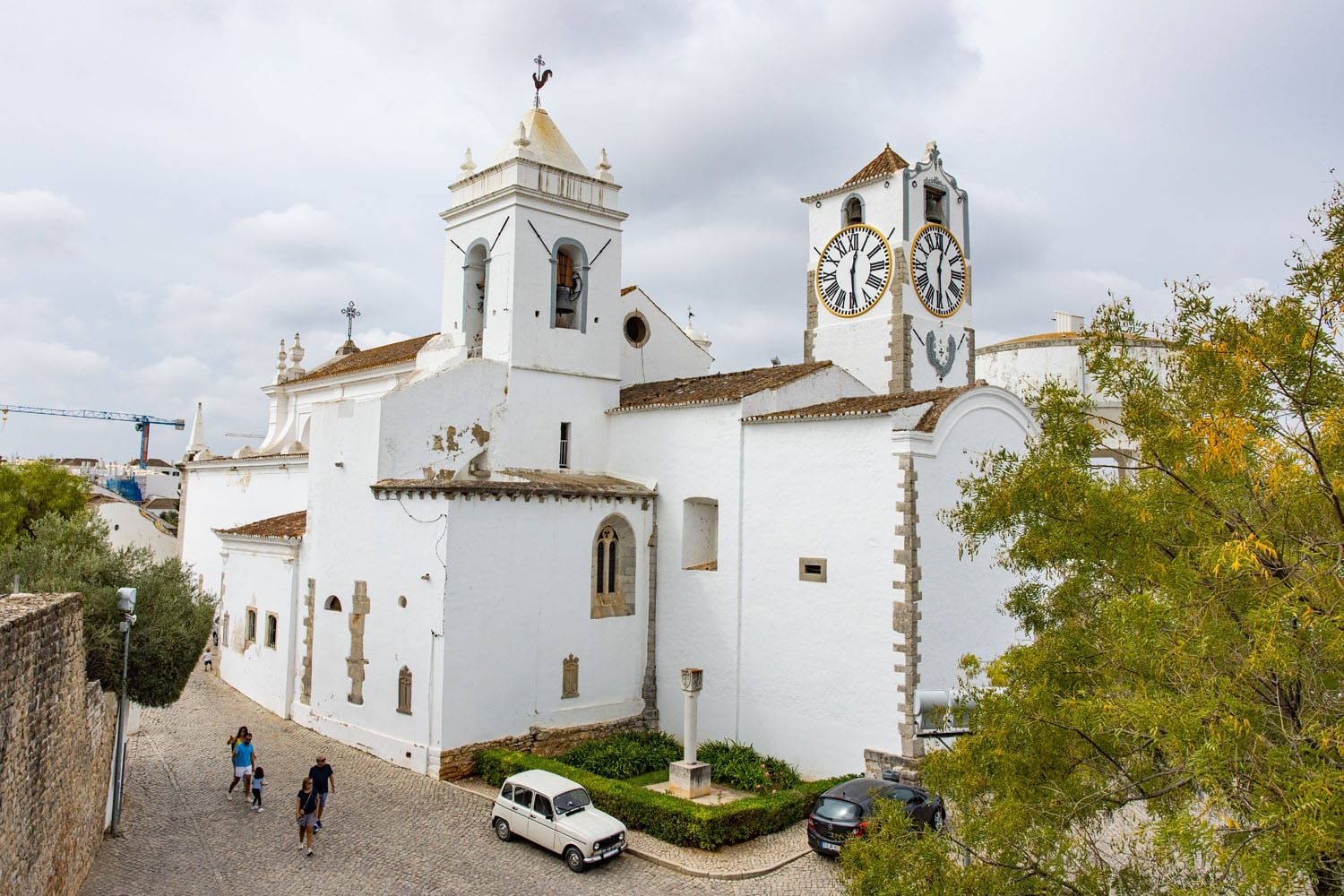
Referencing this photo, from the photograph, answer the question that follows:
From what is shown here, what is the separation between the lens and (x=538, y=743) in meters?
18.5

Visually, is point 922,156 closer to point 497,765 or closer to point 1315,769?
point 497,765

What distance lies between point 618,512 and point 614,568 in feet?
4.31

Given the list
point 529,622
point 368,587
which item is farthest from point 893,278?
point 368,587

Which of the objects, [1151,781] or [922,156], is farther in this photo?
[922,156]

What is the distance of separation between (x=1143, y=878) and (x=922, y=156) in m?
18.9

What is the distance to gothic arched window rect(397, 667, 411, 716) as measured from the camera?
1794 centimetres

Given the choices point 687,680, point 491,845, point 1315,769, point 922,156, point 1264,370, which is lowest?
point 491,845

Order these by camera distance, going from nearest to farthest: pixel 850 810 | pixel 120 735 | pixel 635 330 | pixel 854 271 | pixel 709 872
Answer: pixel 709 872 → pixel 120 735 → pixel 850 810 → pixel 854 271 → pixel 635 330

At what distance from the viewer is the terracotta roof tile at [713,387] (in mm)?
19531

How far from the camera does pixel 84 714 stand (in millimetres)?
11734

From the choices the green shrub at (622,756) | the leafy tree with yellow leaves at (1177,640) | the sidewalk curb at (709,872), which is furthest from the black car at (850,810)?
the leafy tree with yellow leaves at (1177,640)

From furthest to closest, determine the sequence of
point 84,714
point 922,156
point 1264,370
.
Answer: point 922,156 < point 84,714 < point 1264,370

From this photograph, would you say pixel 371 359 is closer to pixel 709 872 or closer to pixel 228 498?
pixel 228 498

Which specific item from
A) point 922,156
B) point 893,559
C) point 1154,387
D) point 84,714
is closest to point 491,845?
point 84,714
